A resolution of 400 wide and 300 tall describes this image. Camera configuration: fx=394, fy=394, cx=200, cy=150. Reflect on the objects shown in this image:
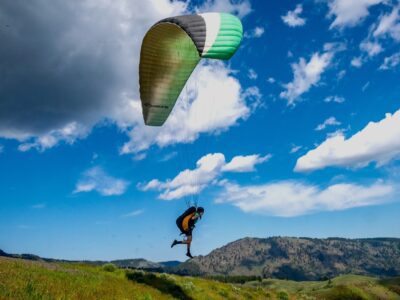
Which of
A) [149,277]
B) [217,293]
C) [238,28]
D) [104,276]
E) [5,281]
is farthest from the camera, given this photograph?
[217,293]

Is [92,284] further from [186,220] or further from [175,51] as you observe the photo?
[175,51]

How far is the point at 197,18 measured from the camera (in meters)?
19.9

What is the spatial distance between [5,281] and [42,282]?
1.90m

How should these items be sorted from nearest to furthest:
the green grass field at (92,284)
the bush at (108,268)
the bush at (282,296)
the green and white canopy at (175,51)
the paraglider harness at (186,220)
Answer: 1. the green grass field at (92,284)
2. the green and white canopy at (175,51)
3. the paraglider harness at (186,220)
4. the bush at (108,268)
5. the bush at (282,296)

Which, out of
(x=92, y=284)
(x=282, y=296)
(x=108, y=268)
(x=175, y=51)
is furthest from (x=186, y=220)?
(x=282, y=296)

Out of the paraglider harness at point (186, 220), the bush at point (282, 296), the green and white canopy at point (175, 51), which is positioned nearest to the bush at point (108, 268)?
the paraglider harness at point (186, 220)

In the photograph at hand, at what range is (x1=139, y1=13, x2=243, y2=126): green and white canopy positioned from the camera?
1919 cm

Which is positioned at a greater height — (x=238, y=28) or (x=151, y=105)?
(x=238, y=28)

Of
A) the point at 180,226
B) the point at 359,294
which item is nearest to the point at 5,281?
the point at 180,226

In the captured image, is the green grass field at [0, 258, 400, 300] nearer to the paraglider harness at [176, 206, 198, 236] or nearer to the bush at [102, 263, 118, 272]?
the bush at [102, 263, 118, 272]

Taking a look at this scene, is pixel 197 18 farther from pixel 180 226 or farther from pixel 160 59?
pixel 180 226

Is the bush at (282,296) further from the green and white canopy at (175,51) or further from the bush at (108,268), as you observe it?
the green and white canopy at (175,51)

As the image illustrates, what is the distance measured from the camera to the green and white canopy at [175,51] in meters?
19.2

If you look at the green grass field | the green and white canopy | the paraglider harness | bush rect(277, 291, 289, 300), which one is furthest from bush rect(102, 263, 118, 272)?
bush rect(277, 291, 289, 300)
